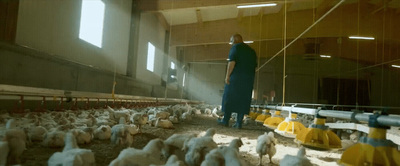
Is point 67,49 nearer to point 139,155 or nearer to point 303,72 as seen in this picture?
point 139,155

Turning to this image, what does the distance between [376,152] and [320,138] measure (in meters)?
0.66

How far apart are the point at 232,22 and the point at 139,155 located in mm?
9547

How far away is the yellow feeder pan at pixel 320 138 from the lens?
193 centimetres

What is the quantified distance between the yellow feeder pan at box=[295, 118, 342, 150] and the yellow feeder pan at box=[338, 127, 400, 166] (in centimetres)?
52

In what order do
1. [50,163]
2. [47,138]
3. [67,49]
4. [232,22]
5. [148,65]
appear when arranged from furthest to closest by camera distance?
[148,65]
[232,22]
[67,49]
[47,138]
[50,163]

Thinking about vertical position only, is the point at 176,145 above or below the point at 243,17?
below

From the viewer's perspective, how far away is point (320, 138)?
1946mm

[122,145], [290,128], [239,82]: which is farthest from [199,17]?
[122,145]

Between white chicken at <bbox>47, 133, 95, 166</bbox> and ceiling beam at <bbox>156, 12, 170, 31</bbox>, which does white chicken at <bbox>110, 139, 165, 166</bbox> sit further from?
ceiling beam at <bbox>156, 12, 170, 31</bbox>

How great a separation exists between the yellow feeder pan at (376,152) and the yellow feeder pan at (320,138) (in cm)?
52

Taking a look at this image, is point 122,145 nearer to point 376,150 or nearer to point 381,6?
point 376,150

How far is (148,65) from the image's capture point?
1166 cm

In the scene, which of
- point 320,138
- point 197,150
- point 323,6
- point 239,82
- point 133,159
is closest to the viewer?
point 133,159

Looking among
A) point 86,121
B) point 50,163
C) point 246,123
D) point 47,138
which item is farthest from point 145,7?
point 50,163
